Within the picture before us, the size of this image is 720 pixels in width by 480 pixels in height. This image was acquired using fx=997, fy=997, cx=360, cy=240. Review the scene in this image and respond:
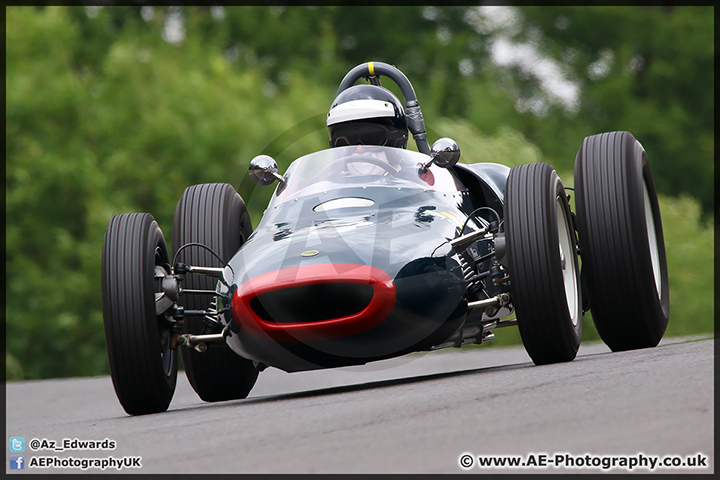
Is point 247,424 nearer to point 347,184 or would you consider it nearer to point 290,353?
point 290,353

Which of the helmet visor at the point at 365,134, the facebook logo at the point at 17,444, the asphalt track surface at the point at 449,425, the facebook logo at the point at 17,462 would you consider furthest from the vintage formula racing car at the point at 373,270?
the facebook logo at the point at 17,462

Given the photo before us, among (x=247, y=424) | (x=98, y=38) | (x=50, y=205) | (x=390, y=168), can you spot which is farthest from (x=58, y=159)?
(x=247, y=424)

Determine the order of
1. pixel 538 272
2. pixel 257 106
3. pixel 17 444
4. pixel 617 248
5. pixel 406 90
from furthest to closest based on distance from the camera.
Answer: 1. pixel 257 106
2. pixel 406 90
3. pixel 617 248
4. pixel 538 272
5. pixel 17 444

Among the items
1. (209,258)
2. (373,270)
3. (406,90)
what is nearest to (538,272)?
(373,270)

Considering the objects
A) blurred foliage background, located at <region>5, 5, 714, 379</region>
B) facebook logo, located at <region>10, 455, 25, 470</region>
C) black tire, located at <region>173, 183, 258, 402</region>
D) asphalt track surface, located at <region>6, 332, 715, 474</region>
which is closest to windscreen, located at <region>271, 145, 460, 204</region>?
black tire, located at <region>173, 183, 258, 402</region>

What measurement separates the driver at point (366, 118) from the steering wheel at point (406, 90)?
0.61 m

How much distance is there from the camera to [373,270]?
5223 millimetres

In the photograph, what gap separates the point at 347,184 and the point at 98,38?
25833 millimetres

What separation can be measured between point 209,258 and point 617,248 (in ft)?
9.02

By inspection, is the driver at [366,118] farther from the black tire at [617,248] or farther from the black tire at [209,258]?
the black tire at [617,248]

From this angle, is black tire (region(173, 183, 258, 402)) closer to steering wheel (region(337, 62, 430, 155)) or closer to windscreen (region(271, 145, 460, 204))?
windscreen (region(271, 145, 460, 204))

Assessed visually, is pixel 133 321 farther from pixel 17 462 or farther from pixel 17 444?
pixel 17 462

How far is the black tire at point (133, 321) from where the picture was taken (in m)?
5.80

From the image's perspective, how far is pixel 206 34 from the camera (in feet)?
111
